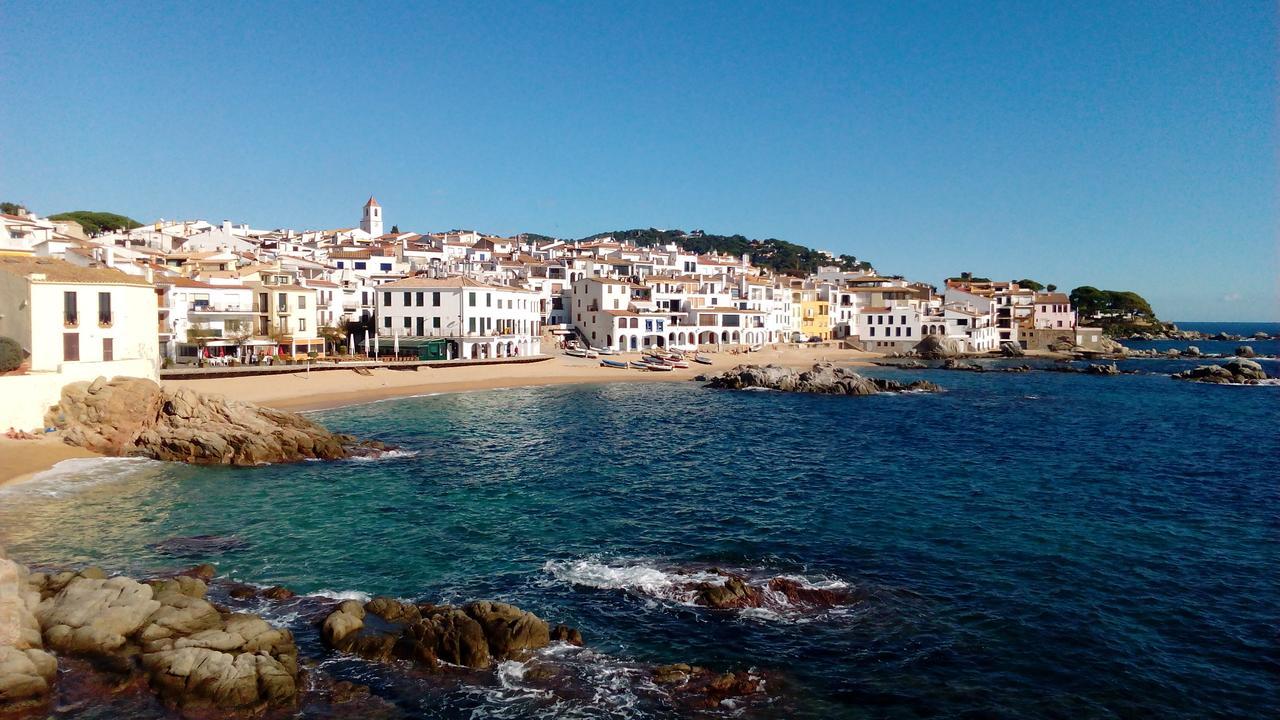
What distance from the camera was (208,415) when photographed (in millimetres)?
34062

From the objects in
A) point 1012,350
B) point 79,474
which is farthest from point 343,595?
point 1012,350

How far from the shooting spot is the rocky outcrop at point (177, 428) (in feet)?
106

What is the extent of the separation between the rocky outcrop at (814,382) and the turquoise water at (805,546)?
2217 cm

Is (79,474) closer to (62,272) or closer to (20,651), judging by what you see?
(62,272)

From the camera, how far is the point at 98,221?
355 ft

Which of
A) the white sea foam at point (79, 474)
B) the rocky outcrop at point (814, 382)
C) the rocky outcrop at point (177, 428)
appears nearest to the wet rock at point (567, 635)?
the white sea foam at point (79, 474)

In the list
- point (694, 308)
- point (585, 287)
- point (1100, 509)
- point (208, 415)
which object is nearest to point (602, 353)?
point (585, 287)

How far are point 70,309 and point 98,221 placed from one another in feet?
294

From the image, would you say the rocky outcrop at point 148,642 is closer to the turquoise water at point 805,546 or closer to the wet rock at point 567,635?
the turquoise water at point 805,546

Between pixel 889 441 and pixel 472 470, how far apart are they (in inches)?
889

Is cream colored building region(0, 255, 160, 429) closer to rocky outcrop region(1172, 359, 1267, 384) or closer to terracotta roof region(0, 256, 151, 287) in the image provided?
terracotta roof region(0, 256, 151, 287)

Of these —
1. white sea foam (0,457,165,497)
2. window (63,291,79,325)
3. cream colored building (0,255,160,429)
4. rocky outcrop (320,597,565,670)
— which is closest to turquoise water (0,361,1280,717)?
white sea foam (0,457,165,497)

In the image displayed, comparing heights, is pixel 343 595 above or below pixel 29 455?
below

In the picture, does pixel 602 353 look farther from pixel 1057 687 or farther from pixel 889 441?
pixel 1057 687
